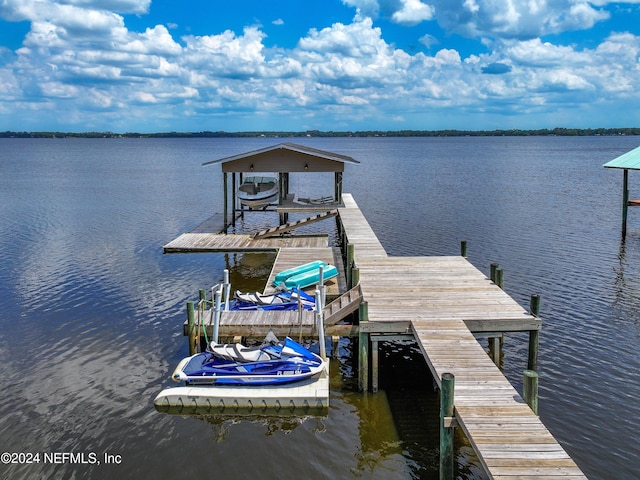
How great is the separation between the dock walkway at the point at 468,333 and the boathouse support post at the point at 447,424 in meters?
0.17

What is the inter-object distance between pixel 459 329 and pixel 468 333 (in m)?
0.27

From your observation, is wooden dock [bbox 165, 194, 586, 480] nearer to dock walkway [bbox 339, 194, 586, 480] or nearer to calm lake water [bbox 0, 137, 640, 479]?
dock walkway [bbox 339, 194, 586, 480]

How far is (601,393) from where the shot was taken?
45.6 ft

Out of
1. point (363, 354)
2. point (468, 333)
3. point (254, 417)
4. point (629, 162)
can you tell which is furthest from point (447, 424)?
point (629, 162)

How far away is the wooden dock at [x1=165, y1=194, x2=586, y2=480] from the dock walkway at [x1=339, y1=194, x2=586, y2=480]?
0.02 meters

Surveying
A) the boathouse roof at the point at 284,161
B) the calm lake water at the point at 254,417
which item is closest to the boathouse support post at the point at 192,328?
the calm lake water at the point at 254,417

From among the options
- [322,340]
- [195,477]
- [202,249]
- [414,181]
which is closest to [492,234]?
[202,249]

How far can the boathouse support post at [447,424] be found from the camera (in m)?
9.87

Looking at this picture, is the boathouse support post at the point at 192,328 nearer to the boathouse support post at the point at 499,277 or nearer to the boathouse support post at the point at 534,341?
the boathouse support post at the point at 534,341

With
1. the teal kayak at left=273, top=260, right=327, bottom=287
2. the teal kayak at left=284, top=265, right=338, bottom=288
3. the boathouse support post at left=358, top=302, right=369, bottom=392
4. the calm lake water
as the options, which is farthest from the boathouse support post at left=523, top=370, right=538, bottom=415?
the teal kayak at left=273, top=260, right=327, bottom=287

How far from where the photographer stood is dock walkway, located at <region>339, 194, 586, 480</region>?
8.62 meters

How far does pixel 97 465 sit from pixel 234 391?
3.19 metres

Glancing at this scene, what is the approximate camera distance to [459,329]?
13.5 metres

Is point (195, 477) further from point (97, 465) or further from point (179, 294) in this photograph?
point (179, 294)
